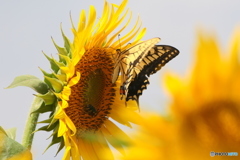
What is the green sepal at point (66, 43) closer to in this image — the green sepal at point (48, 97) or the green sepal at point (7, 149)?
the green sepal at point (48, 97)

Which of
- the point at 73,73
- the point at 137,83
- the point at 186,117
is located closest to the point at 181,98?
the point at 186,117

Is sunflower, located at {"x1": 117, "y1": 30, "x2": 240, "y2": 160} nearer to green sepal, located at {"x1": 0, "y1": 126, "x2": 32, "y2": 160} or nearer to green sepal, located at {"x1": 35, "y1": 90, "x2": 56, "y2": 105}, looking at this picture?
green sepal, located at {"x1": 0, "y1": 126, "x2": 32, "y2": 160}

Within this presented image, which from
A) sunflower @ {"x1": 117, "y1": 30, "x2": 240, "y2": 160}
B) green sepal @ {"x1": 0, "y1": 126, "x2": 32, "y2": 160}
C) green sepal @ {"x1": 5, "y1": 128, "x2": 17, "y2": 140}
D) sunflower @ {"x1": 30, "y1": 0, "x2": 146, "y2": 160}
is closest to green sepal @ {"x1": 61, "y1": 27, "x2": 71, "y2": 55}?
sunflower @ {"x1": 30, "y1": 0, "x2": 146, "y2": 160}

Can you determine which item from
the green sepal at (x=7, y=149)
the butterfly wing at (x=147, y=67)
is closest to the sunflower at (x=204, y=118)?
the green sepal at (x=7, y=149)

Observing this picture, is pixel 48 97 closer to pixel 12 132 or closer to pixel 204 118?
pixel 12 132

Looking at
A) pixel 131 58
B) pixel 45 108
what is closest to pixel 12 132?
pixel 45 108

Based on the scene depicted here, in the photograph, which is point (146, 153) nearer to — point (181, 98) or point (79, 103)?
point (181, 98)
